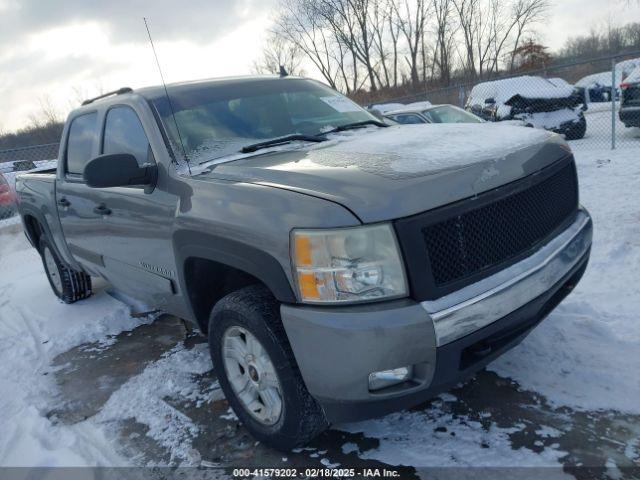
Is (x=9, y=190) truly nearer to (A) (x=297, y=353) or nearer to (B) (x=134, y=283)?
(B) (x=134, y=283)

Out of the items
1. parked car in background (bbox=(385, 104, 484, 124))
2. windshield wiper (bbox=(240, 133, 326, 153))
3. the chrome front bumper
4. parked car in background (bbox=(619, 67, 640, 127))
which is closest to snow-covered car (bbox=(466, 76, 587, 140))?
parked car in background (bbox=(619, 67, 640, 127))

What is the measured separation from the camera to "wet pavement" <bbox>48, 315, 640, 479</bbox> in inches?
89.8

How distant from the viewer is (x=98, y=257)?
3830 millimetres

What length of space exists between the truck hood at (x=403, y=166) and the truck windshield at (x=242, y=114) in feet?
1.09

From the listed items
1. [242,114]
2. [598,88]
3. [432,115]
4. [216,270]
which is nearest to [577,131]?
[432,115]

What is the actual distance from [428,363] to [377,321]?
286mm

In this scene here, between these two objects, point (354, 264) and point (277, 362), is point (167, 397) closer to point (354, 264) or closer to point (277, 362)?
point (277, 362)

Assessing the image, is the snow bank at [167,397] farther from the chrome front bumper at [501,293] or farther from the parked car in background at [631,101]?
the parked car in background at [631,101]

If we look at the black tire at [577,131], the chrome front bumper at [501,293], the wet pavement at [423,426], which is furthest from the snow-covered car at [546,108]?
the wet pavement at [423,426]

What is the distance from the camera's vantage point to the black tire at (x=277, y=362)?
2.21 metres

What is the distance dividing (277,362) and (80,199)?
8.11 ft

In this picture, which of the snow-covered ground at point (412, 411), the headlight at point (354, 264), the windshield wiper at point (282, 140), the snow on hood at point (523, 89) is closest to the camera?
the headlight at point (354, 264)

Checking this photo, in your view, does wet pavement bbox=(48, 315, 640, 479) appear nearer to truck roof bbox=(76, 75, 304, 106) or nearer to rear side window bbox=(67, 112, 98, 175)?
rear side window bbox=(67, 112, 98, 175)

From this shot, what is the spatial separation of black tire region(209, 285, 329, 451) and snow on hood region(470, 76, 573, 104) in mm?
11198
